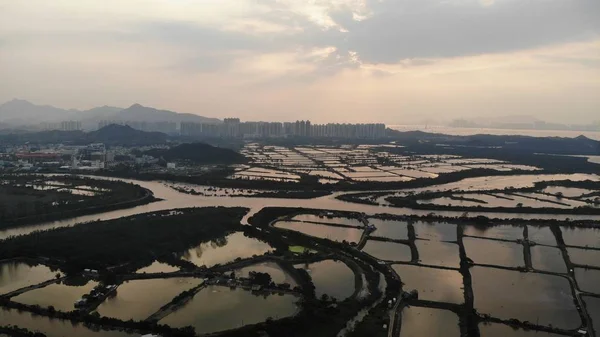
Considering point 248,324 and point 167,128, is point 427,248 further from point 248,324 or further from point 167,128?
point 167,128

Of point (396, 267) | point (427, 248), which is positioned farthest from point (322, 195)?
point (396, 267)

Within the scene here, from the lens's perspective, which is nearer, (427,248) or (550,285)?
(550,285)

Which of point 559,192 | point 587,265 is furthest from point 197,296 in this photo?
point 559,192

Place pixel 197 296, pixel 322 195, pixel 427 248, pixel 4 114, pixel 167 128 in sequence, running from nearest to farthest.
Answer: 1. pixel 197 296
2. pixel 427 248
3. pixel 322 195
4. pixel 167 128
5. pixel 4 114

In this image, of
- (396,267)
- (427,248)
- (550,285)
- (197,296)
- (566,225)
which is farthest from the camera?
(566,225)

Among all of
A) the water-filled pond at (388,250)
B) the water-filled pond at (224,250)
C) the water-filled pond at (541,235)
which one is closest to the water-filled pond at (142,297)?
the water-filled pond at (224,250)

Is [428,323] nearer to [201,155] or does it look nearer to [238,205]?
[238,205]

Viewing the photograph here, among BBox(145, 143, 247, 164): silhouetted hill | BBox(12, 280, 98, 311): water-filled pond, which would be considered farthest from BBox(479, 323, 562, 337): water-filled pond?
BBox(145, 143, 247, 164): silhouetted hill
